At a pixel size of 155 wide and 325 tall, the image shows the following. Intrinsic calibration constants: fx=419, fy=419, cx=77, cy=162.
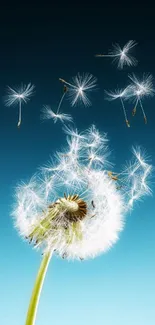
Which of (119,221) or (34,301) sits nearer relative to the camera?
(34,301)

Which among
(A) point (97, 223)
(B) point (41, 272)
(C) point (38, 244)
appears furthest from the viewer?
(A) point (97, 223)

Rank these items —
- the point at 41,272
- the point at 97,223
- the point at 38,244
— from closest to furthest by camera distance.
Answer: the point at 41,272 → the point at 38,244 → the point at 97,223

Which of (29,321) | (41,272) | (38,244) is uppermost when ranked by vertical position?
(38,244)

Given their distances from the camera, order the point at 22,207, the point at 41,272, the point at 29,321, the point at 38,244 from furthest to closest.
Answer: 1. the point at 22,207
2. the point at 38,244
3. the point at 41,272
4. the point at 29,321

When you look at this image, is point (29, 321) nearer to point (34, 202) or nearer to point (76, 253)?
point (76, 253)

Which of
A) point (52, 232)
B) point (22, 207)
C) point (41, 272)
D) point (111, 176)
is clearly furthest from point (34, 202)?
point (41, 272)

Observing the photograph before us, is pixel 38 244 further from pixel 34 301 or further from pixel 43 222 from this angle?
pixel 34 301

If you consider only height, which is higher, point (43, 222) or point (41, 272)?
point (43, 222)

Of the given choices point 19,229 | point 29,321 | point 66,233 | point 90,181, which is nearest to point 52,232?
point 66,233

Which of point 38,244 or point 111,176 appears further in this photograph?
point 111,176
